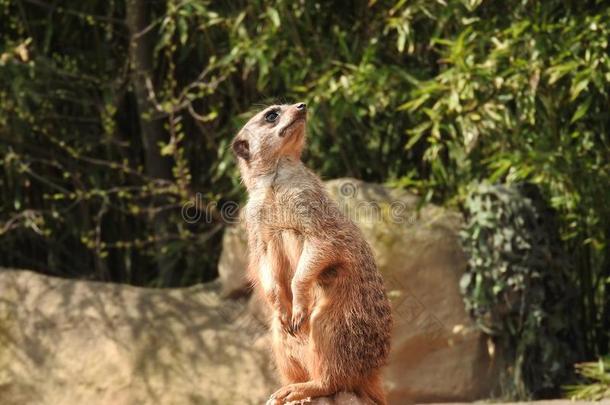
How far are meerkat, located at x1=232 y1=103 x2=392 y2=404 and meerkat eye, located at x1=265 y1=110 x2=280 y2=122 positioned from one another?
0.08ft

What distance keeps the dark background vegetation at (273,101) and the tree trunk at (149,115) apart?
0.5 inches

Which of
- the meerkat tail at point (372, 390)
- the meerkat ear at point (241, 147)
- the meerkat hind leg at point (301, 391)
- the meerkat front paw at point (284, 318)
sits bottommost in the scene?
the meerkat tail at point (372, 390)

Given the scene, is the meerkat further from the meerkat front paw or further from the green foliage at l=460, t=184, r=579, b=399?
the green foliage at l=460, t=184, r=579, b=399

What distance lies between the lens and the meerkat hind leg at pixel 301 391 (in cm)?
339

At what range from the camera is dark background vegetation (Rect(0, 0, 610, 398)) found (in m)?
5.51

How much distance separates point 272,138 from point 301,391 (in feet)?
3.09

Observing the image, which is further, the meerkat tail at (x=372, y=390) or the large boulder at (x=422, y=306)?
the large boulder at (x=422, y=306)

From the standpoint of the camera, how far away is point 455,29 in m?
5.93

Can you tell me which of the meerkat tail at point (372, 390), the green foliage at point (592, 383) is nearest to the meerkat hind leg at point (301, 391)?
the meerkat tail at point (372, 390)

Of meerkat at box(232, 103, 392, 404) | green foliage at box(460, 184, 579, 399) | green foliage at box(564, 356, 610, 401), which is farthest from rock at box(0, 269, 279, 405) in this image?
meerkat at box(232, 103, 392, 404)

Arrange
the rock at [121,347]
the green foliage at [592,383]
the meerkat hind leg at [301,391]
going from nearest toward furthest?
1. the meerkat hind leg at [301,391]
2. the green foliage at [592,383]
3. the rock at [121,347]

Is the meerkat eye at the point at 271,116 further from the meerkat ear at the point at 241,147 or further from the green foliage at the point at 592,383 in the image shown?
the green foliage at the point at 592,383

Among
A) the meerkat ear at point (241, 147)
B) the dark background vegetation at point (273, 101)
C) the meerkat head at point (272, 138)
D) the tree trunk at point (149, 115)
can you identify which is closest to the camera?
the meerkat head at point (272, 138)

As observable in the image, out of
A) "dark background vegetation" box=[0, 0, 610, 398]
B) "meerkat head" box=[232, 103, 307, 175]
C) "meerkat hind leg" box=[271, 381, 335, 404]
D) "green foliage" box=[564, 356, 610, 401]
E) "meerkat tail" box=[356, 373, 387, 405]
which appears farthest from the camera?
"dark background vegetation" box=[0, 0, 610, 398]
